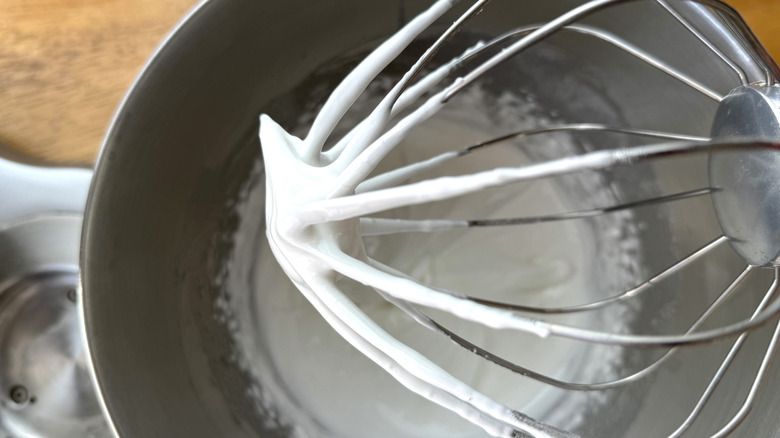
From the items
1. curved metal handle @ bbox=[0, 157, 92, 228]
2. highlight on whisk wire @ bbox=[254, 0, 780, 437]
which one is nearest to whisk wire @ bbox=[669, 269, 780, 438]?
highlight on whisk wire @ bbox=[254, 0, 780, 437]

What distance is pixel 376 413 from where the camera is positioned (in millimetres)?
520

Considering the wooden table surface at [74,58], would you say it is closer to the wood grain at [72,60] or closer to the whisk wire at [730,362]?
the wood grain at [72,60]

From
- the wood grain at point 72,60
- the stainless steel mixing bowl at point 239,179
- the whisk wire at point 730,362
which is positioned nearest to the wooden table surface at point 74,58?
the wood grain at point 72,60

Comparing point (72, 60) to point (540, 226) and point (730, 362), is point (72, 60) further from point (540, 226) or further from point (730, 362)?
point (730, 362)

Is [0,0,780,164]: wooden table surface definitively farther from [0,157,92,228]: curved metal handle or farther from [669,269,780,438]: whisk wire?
[669,269,780,438]: whisk wire

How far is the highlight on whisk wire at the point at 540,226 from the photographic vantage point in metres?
0.33

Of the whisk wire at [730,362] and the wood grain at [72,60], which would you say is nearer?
the whisk wire at [730,362]

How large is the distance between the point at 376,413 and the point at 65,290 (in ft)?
1.01

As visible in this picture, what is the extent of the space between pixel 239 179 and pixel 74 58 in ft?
0.64

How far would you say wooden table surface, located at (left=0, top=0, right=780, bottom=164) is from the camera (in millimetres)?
515

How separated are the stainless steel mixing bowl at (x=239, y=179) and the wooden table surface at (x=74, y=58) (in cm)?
14

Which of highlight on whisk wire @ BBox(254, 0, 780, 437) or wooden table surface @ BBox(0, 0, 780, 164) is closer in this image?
highlight on whisk wire @ BBox(254, 0, 780, 437)

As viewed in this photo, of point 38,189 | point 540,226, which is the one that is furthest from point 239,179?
point 540,226

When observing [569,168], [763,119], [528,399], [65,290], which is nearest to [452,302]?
[569,168]
